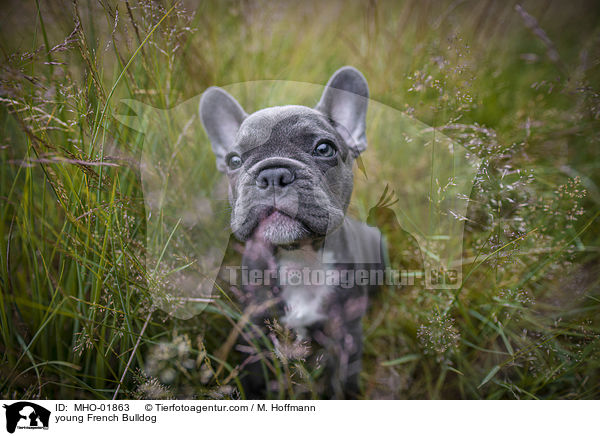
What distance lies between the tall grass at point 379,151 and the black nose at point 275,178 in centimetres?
49

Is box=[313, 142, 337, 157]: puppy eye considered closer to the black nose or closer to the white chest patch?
the black nose

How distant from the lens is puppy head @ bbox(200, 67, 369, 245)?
1.31 metres

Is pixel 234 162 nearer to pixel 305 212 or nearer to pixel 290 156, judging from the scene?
pixel 290 156

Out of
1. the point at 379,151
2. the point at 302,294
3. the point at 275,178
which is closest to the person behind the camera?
the point at 275,178

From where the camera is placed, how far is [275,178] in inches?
50.3

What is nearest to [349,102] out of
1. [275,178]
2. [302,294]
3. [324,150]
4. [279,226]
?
[324,150]

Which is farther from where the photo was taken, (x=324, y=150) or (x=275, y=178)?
(x=324, y=150)

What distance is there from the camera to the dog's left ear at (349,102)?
1507mm

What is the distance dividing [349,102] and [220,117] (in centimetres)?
62

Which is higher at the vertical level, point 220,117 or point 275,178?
point 220,117
